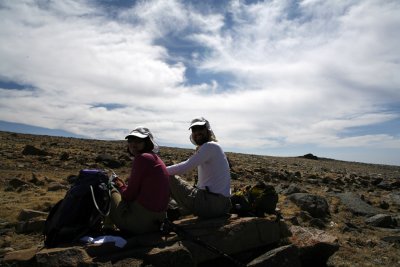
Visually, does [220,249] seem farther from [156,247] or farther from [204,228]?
[156,247]

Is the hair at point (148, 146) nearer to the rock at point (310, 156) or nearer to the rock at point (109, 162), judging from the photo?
the rock at point (109, 162)

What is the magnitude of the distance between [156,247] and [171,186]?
178 centimetres

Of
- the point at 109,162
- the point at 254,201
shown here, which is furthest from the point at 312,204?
the point at 109,162

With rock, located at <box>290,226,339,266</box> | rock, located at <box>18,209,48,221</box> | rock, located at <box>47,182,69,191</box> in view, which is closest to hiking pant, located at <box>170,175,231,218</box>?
rock, located at <box>290,226,339,266</box>

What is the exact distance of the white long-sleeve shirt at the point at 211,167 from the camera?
7742mm

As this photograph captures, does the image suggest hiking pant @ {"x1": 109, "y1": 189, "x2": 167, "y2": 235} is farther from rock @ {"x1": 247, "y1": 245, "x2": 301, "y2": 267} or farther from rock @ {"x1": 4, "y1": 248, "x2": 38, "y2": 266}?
rock @ {"x1": 247, "y1": 245, "x2": 301, "y2": 267}

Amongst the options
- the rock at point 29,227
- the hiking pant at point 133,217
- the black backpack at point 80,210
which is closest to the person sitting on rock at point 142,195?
the hiking pant at point 133,217

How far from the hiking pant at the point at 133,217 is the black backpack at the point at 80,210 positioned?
28 centimetres

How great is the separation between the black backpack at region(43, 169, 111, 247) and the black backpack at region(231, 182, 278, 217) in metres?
3.09

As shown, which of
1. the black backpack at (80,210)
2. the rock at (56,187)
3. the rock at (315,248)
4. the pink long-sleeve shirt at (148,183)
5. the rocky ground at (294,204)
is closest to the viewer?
the black backpack at (80,210)

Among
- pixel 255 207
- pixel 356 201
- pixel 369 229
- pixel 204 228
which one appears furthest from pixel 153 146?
pixel 356 201

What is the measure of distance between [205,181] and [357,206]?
9.41 m

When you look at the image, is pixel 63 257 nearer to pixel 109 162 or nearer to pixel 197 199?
pixel 197 199

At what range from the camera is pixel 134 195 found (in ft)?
23.0
